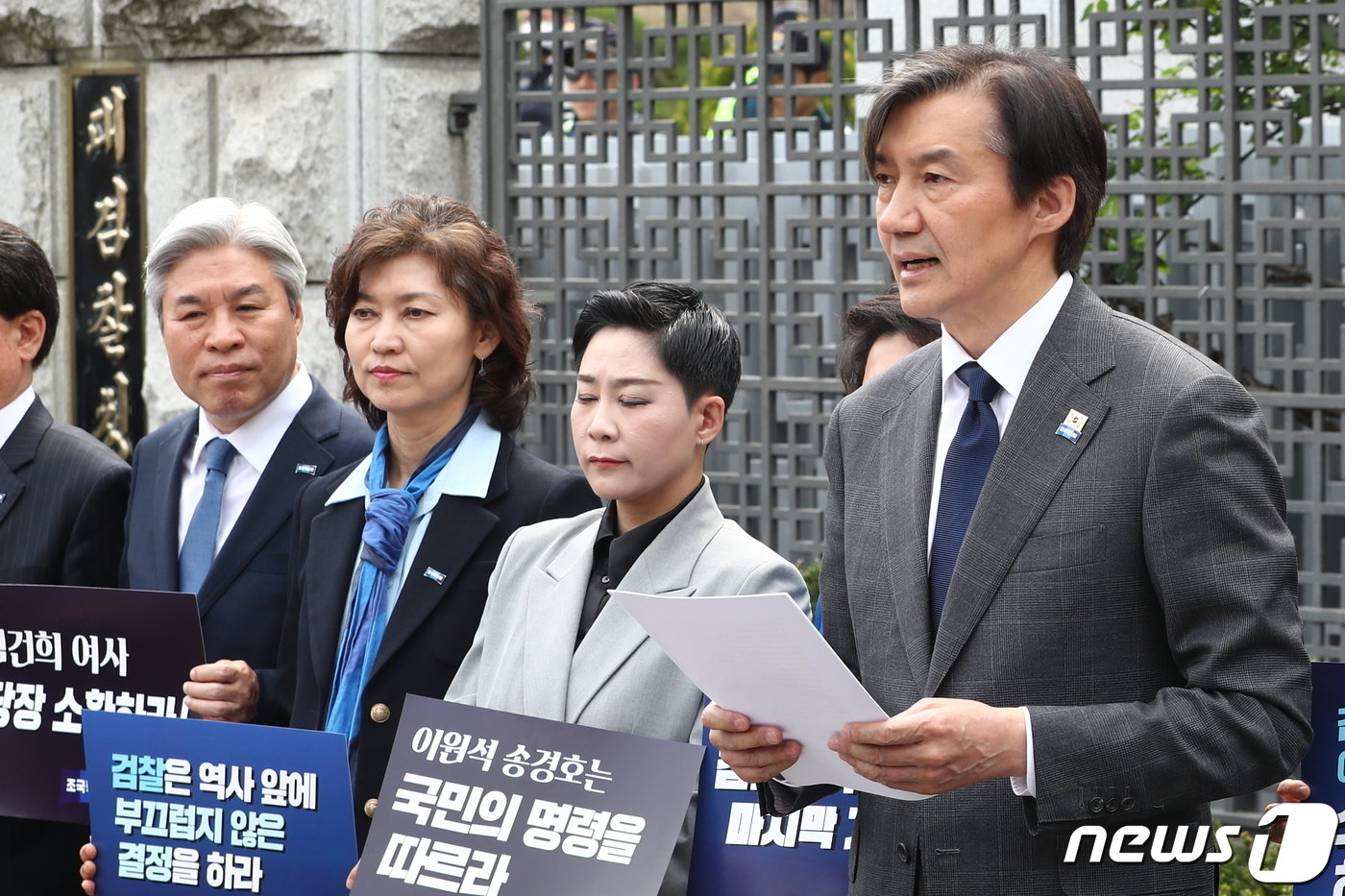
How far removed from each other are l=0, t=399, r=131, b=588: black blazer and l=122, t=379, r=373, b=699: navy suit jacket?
0.12 meters

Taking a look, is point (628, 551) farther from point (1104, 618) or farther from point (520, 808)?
point (1104, 618)

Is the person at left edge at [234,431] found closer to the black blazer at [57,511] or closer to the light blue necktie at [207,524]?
the light blue necktie at [207,524]

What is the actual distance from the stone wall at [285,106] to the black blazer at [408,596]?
7.87ft

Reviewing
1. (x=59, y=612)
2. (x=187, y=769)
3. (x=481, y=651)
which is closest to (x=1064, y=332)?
(x=481, y=651)

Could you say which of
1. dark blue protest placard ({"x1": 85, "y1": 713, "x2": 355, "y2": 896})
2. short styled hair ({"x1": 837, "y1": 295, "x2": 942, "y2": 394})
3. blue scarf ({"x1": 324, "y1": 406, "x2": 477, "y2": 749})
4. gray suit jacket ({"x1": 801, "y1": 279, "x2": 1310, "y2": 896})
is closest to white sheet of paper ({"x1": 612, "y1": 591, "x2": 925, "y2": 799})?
gray suit jacket ({"x1": 801, "y1": 279, "x2": 1310, "y2": 896})

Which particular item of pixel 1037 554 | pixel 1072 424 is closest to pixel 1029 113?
pixel 1072 424

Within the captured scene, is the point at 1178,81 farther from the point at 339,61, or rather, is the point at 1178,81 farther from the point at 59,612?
the point at 59,612

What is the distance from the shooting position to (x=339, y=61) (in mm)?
6086

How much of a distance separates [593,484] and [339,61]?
328 cm

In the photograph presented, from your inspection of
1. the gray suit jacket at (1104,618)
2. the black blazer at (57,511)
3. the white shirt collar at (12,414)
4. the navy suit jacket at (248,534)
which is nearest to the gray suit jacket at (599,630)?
the gray suit jacket at (1104,618)

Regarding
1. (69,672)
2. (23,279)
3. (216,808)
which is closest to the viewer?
(216,808)

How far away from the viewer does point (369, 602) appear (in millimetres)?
3619

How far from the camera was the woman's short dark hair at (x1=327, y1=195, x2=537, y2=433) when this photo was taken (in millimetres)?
3729

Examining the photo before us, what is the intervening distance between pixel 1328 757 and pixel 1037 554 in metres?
0.81
